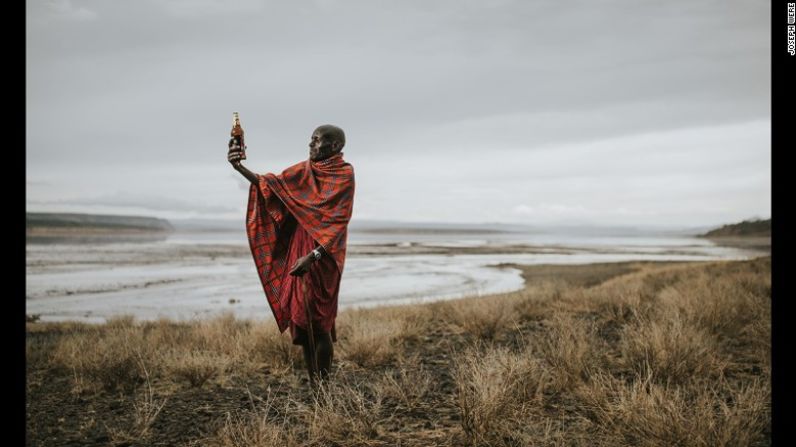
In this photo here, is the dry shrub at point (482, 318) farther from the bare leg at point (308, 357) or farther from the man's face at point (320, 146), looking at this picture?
the man's face at point (320, 146)

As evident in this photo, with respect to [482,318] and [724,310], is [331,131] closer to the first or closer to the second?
[482,318]

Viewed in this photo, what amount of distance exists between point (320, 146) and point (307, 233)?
694 millimetres

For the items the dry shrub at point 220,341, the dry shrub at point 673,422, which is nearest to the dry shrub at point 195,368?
the dry shrub at point 220,341

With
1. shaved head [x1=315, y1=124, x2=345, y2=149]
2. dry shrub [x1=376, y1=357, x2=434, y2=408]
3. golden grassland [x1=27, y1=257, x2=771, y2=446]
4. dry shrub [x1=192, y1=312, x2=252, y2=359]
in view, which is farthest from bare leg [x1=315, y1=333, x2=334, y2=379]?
dry shrub [x1=192, y1=312, x2=252, y2=359]

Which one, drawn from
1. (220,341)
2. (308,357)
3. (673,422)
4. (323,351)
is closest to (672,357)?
(673,422)

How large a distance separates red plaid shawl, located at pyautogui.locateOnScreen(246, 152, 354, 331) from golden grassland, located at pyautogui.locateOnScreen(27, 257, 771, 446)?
103 centimetres

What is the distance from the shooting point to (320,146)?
4000 millimetres

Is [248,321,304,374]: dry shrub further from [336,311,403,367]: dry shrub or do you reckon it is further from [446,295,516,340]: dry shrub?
[446,295,516,340]: dry shrub

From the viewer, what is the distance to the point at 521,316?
326 inches

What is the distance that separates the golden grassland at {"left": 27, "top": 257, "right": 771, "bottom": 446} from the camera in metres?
3.30
